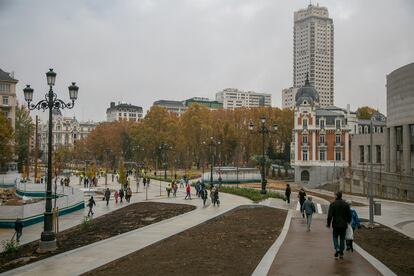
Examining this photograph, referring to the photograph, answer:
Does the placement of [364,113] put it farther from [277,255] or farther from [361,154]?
[277,255]

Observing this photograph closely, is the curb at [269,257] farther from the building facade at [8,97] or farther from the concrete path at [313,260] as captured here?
the building facade at [8,97]

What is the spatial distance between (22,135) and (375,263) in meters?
96.6

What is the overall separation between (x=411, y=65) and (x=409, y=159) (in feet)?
34.4

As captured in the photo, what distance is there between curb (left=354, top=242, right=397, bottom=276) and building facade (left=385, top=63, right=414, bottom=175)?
38.8 meters

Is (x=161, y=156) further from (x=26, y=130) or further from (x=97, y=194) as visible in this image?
(x=97, y=194)

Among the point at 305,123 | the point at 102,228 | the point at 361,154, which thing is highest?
the point at 305,123

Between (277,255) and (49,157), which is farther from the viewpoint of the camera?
(49,157)

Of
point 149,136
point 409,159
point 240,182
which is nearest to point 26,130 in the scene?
point 149,136

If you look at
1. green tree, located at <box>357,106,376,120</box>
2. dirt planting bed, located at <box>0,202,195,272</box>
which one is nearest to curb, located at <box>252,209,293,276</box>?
dirt planting bed, located at <box>0,202,195,272</box>

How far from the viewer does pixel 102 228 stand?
80.3 ft

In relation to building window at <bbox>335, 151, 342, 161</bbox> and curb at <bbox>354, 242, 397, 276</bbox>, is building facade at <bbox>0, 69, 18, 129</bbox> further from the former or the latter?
curb at <bbox>354, 242, 397, 276</bbox>

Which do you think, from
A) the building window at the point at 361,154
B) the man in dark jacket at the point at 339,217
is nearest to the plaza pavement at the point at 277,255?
the man in dark jacket at the point at 339,217

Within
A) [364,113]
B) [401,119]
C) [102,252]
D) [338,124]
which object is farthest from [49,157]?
[364,113]

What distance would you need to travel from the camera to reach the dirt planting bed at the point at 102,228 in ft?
55.8
